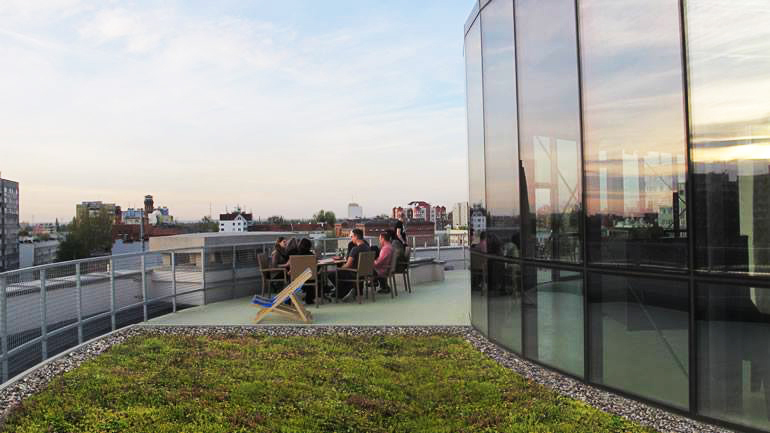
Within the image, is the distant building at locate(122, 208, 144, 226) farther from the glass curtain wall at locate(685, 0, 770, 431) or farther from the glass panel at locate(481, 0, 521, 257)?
the glass curtain wall at locate(685, 0, 770, 431)

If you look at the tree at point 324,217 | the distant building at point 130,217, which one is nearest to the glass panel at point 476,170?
the tree at point 324,217

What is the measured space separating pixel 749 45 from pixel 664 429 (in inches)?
111

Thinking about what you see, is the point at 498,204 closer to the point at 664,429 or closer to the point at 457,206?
the point at 664,429

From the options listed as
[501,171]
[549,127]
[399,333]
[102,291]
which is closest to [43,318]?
[102,291]

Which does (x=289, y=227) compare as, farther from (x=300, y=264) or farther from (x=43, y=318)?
(x=43, y=318)

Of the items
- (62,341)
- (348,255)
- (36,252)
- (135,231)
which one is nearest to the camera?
(62,341)

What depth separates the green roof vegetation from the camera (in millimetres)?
4246

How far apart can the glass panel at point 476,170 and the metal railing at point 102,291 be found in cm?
493

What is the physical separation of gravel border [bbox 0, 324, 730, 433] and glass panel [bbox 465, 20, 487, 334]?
0.48 meters

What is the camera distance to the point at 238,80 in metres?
17.9

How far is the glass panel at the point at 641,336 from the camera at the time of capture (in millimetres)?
4320

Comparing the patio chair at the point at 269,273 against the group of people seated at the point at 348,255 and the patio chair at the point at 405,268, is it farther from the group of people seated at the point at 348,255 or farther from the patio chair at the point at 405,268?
the patio chair at the point at 405,268

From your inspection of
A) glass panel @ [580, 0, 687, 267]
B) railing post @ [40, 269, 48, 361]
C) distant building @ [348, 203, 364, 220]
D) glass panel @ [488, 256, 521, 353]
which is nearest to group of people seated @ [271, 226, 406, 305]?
glass panel @ [488, 256, 521, 353]

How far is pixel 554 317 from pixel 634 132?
202 cm
